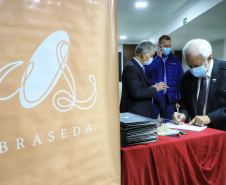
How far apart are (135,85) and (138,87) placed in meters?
0.05

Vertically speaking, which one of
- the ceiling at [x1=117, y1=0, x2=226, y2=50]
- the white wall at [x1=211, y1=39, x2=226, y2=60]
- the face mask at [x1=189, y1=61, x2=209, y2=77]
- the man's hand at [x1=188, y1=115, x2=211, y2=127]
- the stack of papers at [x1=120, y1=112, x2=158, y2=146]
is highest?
the ceiling at [x1=117, y1=0, x2=226, y2=50]

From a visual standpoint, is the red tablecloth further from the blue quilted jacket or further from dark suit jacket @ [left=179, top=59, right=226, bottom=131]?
the blue quilted jacket

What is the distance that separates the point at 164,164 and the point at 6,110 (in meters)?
0.89

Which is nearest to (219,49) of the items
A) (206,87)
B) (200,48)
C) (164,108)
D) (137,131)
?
(164,108)

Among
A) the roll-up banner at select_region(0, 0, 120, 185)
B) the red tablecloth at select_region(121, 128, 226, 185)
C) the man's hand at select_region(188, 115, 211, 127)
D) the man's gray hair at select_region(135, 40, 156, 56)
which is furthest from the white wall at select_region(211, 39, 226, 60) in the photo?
the roll-up banner at select_region(0, 0, 120, 185)

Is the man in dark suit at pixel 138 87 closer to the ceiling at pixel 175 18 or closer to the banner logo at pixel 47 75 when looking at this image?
the banner logo at pixel 47 75

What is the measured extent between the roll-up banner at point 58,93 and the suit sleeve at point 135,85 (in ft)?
3.80

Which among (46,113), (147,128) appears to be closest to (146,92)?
(147,128)

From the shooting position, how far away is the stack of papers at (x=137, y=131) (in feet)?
3.37

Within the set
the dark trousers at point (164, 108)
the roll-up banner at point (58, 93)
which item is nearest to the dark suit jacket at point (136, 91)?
the dark trousers at point (164, 108)

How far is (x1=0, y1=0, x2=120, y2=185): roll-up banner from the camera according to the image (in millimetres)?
566

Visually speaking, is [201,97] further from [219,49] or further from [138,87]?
[219,49]

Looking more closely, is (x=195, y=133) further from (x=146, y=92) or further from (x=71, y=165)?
(x=71, y=165)

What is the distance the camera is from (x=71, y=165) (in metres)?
0.69
